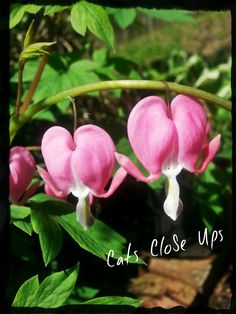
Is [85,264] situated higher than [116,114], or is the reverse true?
[116,114]

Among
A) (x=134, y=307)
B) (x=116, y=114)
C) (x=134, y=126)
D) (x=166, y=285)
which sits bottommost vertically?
(x=166, y=285)

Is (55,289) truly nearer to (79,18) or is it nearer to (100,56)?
(79,18)

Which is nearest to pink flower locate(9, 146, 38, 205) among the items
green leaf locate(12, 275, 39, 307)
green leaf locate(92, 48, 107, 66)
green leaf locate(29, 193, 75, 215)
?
green leaf locate(29, 193, 75, 215)

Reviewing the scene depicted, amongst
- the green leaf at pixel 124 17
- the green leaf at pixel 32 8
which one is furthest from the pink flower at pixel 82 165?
the green leaf at pixel 124 17

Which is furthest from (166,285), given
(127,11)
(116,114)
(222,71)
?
(127,11)

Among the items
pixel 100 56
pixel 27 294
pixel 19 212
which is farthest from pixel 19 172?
pixel 100 56

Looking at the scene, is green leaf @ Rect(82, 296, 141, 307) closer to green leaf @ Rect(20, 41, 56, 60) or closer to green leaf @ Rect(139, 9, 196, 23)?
green leaf @ Rect(20, 41, 56, 60)

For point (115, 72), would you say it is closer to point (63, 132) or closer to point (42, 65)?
point (42, 65)
